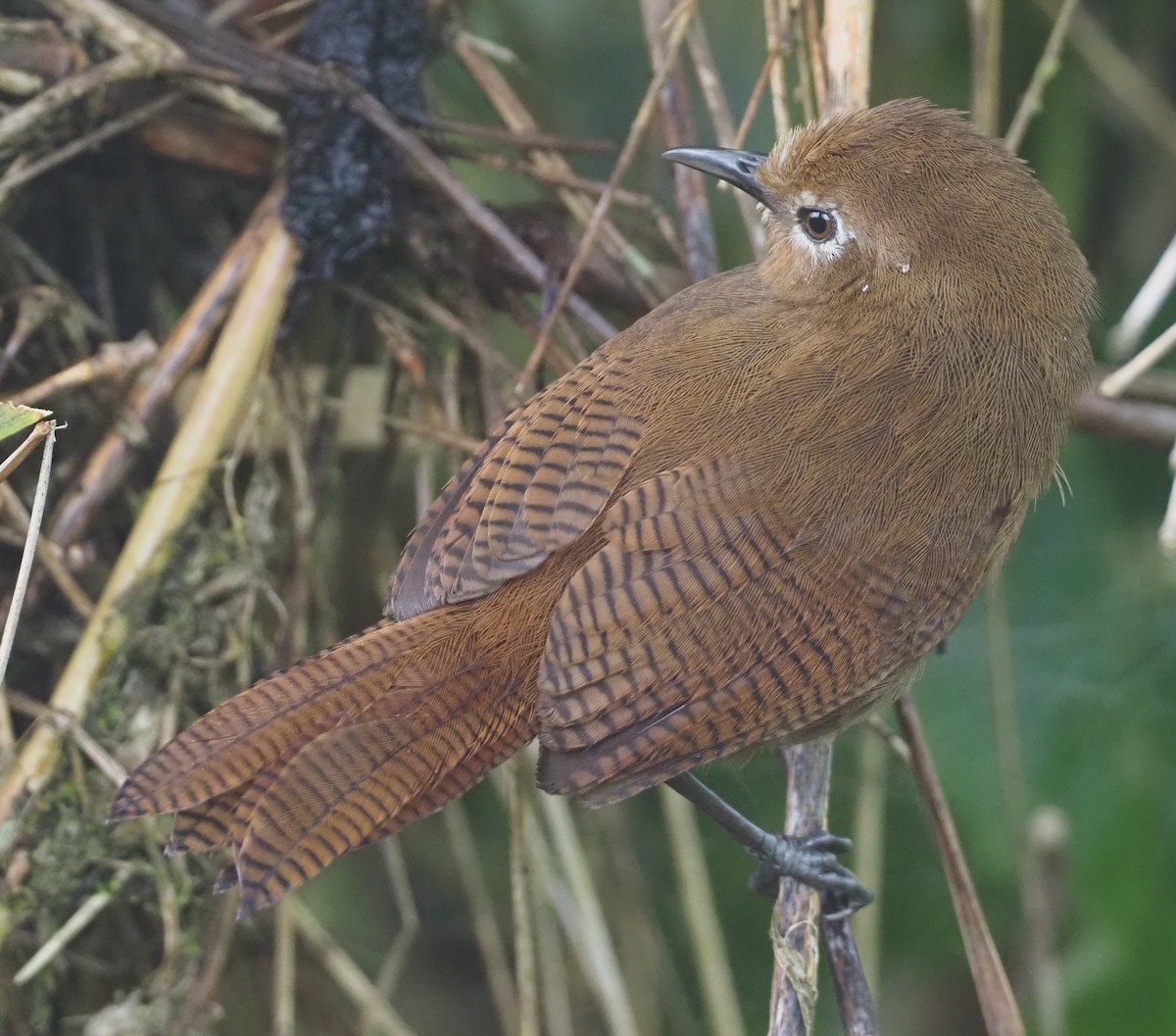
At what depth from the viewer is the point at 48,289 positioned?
2391mm

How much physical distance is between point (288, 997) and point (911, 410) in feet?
4.72

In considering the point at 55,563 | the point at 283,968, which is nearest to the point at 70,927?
the point at 283,968

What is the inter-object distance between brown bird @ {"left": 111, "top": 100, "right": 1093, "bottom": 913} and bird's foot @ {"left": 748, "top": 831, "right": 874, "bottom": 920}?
18 cm

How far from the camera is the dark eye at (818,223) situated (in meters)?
2.22

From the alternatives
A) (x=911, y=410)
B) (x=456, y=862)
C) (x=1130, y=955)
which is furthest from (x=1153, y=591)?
(x=456, y=862)

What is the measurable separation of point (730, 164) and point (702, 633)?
0.85 metres

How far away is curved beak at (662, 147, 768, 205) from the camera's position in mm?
2311

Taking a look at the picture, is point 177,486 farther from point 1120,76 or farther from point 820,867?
point 1120,76

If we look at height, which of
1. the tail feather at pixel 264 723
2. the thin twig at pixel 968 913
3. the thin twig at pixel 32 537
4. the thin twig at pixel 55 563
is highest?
the thin twig at pixel 32 537

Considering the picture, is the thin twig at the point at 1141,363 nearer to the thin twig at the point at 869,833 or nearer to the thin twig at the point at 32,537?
the thin twig at the point at 869,833

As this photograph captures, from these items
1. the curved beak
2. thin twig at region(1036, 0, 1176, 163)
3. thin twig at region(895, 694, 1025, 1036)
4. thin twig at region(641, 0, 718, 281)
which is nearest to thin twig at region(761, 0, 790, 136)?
the curved beak

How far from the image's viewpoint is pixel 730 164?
2.31m

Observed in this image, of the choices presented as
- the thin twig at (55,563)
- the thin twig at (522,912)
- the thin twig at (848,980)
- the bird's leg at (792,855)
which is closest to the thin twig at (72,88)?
the thin twig at (55,563)

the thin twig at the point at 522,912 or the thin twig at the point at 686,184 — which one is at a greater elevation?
the thin twig at the point at 686,184
